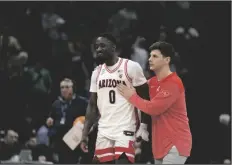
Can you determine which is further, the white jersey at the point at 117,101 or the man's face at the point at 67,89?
the man's face at the point at 67,89

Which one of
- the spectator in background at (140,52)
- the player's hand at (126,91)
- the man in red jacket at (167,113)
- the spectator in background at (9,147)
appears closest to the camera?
the man in red jacket at (167,113)

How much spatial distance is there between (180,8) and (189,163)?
2468mm

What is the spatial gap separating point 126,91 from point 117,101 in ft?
0.58

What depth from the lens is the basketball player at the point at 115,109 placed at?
5.80 meters

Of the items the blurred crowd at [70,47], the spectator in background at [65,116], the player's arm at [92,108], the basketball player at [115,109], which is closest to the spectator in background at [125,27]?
the blurred crowd at [70,47]

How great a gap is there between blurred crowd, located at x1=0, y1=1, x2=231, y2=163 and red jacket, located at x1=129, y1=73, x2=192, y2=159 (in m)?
4.32

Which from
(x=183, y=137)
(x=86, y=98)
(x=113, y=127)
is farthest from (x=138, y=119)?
(x=86, y=98)

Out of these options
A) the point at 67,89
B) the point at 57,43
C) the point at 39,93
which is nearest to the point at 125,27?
the point at 57,43

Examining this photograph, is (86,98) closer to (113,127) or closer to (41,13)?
(41,13)

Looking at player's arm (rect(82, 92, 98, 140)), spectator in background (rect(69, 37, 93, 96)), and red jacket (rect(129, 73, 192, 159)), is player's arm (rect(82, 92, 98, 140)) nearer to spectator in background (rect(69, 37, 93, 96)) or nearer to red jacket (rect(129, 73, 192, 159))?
red jacket (rect(129, 73, 192, 159))

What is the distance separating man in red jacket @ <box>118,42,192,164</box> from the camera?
17.7ft

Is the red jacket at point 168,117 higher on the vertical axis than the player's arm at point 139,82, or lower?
lower

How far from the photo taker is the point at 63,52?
33.6 ft

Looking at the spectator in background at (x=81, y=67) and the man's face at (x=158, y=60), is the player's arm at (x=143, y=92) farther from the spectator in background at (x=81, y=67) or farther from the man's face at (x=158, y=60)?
the spectator in background at (x=81, y=67)
